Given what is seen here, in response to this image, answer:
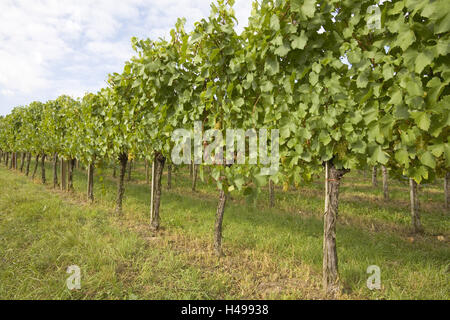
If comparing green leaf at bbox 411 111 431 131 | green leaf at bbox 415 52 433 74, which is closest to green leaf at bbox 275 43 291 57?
green leaf at bbox 415 52 433 74

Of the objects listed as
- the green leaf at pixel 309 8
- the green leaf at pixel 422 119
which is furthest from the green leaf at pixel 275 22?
the green leaf at pixel 422 119

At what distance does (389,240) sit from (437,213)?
5.69 metres

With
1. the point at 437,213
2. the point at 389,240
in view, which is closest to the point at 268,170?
the point at 389,240

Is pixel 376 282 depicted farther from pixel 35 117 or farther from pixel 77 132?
pixel 35 117

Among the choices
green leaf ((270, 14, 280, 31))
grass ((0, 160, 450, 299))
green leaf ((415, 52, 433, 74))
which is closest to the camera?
green leaf ((415, 52, 433, 74))

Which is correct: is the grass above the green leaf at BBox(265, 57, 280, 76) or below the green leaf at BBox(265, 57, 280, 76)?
below

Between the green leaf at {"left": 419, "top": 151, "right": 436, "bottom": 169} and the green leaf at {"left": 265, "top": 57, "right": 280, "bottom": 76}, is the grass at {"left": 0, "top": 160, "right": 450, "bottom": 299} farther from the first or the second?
the green leaf at {"left": 265, "top": 57, "right": 280, "bottom": 76}

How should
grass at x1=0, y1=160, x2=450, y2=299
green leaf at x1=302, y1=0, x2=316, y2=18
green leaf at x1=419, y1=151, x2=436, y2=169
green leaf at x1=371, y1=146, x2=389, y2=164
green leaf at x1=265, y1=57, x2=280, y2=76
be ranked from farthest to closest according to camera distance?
1. grass at x1=0, y1=160, x2=450, y2=299
2. green leaf at x1=265, y1=57, x2=280, y2=76
3. green leaf at x1=302, y1=0, x2=316, y2=18
4. green leaf at x1=371, y1=146, x2=389, y2=164
5. green leaf at x1=419, y1=151, x2=436, y2=169

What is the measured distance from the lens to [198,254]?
16.1ft

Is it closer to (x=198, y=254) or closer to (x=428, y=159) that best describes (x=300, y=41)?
(x=428, y=159)

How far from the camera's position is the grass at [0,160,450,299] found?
3660 millimetres

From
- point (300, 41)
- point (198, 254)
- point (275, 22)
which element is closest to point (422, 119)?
point (300, 41)

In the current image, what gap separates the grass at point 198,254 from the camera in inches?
144

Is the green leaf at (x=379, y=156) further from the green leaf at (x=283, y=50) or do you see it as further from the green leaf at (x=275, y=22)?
the green leaf at (x=275, y=22)
